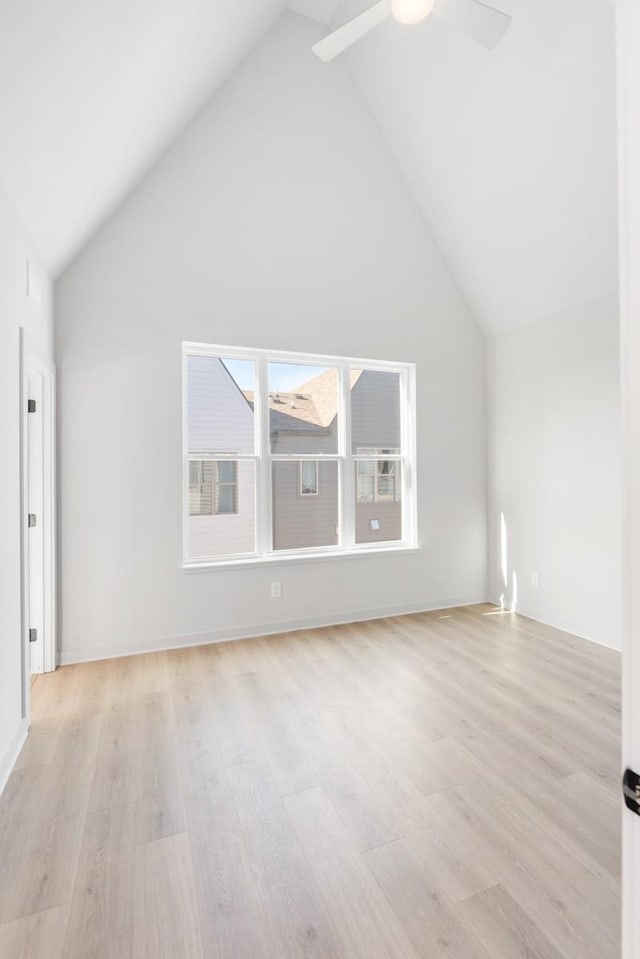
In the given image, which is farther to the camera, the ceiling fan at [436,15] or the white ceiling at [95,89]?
the ceiling fan at [436,15]

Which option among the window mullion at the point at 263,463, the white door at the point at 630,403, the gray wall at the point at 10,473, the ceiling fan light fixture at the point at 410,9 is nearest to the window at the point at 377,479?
the window mullion at the point at 263,463

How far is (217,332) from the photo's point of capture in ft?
12.2

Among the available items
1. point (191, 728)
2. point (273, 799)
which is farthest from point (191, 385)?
point (273, 799)

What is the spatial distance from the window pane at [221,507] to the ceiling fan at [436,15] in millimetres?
2749

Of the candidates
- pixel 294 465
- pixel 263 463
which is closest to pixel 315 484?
pixel 294 465

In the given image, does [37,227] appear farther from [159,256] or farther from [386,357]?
[386,357]

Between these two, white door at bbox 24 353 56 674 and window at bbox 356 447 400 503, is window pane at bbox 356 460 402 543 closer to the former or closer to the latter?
window at bbox 356 447 400 503

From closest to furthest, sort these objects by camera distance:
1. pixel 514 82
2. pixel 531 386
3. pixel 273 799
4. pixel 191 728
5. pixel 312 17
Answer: pixel 273 799 < pixel 191 728 < pixel 514 82 < pixel 312 17 < pixel 531 386

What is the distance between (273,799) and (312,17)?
521 centimetres

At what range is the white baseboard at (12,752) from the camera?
2.03 metres

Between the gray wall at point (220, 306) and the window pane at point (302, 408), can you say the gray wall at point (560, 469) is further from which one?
the window pane at point (302, 408)

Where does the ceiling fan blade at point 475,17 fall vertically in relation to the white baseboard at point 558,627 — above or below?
above

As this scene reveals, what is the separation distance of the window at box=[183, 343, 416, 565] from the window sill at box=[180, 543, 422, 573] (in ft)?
0.11

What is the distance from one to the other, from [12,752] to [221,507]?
6.89ft
